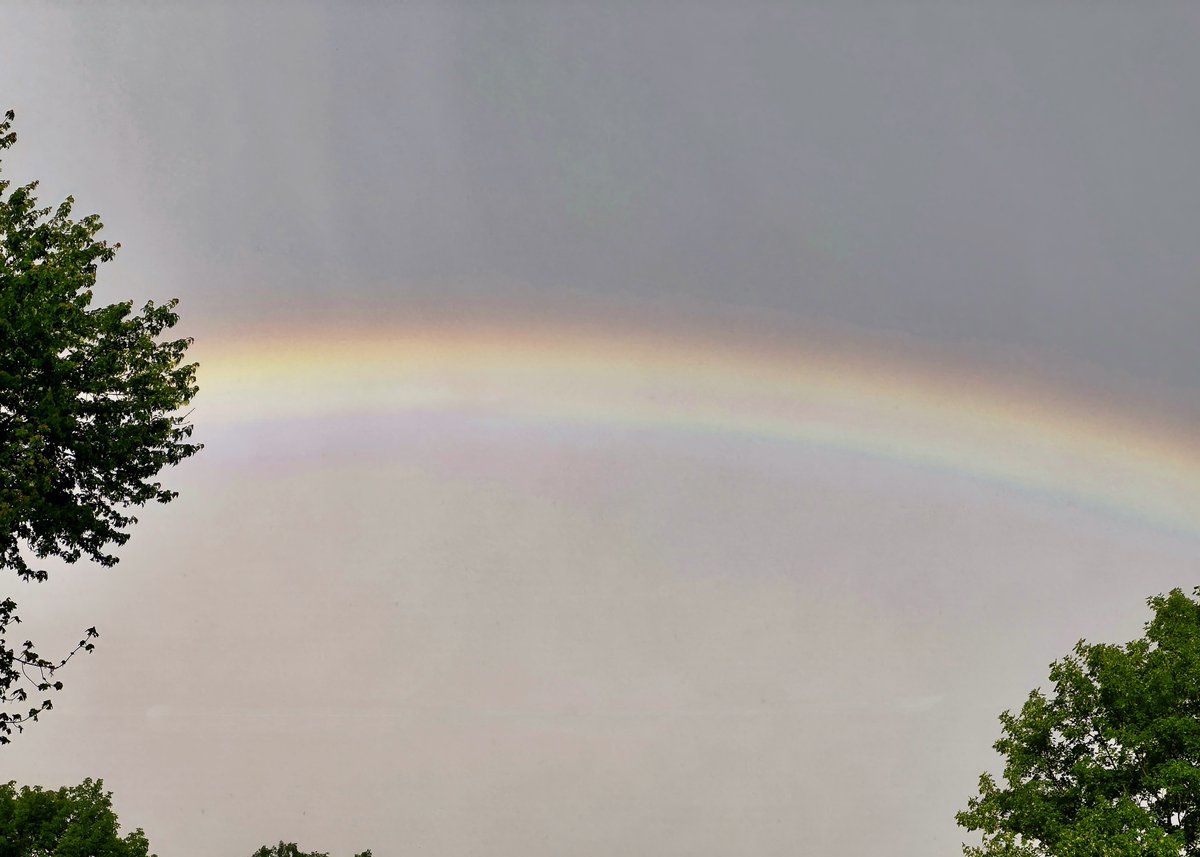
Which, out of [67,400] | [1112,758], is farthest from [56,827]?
[1112,758]

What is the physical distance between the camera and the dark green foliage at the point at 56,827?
3391 cm

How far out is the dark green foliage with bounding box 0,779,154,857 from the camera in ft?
111

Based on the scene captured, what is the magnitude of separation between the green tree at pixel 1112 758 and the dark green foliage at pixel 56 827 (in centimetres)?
3192

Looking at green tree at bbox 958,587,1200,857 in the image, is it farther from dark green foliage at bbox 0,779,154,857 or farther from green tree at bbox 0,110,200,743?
dark green foliage at bbox 0,779,154,857

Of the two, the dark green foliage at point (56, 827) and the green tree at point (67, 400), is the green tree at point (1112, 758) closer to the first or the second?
the green tree at point (67, 400)

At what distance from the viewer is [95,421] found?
1872 cm

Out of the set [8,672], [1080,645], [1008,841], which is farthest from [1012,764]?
[8,672]

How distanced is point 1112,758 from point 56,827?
37060 millimetres

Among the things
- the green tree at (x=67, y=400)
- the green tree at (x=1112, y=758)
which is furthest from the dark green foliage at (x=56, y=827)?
the green tree at (x=1112, y=758)

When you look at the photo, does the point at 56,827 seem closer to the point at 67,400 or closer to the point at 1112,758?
the point at 67,400

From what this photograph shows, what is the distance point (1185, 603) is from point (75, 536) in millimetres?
26804

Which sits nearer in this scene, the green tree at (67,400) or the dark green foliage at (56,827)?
the green tree at (67,400)

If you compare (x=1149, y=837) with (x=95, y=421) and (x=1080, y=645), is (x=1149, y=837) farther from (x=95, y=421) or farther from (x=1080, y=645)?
(x=95, y=421)

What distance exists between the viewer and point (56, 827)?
34656 millimetres
